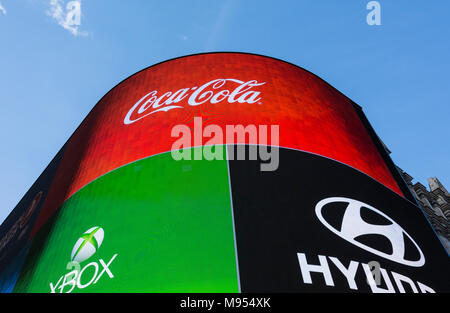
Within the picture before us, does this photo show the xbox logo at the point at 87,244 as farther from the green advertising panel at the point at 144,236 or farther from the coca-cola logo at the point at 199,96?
the coca-cola logo at the point at 199,96

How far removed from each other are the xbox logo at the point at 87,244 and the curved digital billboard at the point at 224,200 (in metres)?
0.05

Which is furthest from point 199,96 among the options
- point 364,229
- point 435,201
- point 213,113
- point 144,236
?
point 435,201

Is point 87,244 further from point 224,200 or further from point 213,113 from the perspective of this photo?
point 213,113

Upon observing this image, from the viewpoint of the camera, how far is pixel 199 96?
1695cm

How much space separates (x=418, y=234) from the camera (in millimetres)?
14000

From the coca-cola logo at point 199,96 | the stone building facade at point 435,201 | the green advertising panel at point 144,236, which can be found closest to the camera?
the green advertising panel at point 144,236

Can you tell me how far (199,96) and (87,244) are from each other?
806 centimetres

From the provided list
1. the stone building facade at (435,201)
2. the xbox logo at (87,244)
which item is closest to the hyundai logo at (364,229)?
the xbox logo at (87,244)

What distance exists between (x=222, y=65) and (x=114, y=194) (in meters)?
8.94

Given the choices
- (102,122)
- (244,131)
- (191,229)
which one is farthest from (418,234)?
(102,122)

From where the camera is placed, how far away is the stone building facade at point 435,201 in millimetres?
23578

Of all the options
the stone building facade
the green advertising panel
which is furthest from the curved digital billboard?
the stone building facade

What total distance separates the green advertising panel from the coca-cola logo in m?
3.10

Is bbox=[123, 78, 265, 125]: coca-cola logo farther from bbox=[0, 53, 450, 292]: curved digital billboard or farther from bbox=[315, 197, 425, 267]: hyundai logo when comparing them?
bbox=[315, 197, 425, 267]: hyundai logo
